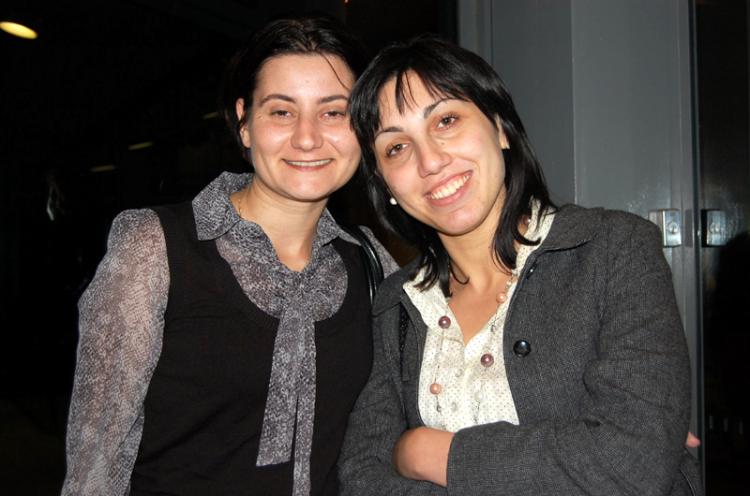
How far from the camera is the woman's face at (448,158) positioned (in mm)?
1565

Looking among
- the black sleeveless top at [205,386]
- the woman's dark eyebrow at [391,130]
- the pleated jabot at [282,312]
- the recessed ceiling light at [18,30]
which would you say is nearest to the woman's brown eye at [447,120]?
the woman's dark eyebrow at [391,130]

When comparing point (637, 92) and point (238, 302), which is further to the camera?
point (637, 92)

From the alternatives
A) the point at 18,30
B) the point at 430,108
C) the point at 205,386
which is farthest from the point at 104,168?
the point at 430,108

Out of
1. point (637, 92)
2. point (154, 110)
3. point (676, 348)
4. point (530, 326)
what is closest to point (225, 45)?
point (154, 110)

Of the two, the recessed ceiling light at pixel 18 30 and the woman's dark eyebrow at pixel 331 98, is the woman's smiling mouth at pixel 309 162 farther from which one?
the recessed ceiling light at pixel 18 30

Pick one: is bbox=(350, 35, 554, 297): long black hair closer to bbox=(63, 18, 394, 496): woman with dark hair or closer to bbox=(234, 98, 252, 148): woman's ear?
bbox=(63, 18, 394, 496): woman with dark hair

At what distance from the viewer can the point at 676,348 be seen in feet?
4.04

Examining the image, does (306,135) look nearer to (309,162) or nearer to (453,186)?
(309,162)

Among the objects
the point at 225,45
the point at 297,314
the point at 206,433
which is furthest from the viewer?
the point at 225,45

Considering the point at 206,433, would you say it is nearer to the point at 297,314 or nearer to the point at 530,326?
the point at 297,314

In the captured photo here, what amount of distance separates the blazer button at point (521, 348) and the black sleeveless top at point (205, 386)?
2.14 ft

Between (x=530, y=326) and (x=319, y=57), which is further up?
(x=319, y=57)

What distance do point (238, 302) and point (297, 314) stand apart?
6.5 inches

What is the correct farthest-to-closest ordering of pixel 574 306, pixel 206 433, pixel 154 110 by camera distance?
1. pixel 154 110
2. pixel 206 433
3. pixel 574 306
